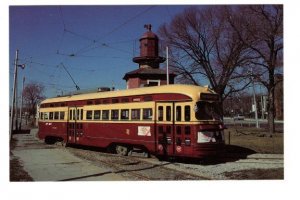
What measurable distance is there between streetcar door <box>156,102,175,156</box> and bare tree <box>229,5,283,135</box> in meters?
14.1

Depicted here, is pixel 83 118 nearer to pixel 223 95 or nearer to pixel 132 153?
pixel 132 153

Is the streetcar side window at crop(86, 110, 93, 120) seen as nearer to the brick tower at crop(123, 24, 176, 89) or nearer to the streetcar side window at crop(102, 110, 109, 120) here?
the streetcar side window at crop(102, 110, 109, 120)

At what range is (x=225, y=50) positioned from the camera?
32.9 meters

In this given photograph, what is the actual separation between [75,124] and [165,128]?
26.3 ft

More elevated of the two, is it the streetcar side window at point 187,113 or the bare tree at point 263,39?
the bare tree at point 263,39

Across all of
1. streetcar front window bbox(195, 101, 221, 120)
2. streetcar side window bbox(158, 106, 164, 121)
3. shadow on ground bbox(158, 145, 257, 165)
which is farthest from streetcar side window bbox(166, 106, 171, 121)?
shadow on ground bbox(158, 145, 257, 165)

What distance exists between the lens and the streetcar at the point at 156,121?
14.8 meters

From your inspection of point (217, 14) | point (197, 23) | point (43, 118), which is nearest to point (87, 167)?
point (43, 118)

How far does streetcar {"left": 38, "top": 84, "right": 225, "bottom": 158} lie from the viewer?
14797 mm

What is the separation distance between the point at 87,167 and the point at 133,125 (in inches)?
130

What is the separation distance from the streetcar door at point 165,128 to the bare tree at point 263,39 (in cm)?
1410

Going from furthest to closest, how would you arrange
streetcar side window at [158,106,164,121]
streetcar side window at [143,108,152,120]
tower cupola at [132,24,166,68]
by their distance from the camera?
tower cupola at [132,24,166,68]
streetcar side window at [143,108,152,120]
streetcar side window at [158,106,164,121]

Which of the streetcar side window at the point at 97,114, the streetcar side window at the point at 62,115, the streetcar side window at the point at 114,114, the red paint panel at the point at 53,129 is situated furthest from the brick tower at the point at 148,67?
the streetcar side window at the point at 114,114

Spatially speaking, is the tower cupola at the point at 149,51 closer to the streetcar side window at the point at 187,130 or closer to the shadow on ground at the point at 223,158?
the shadow on ground at the point at 223,158
